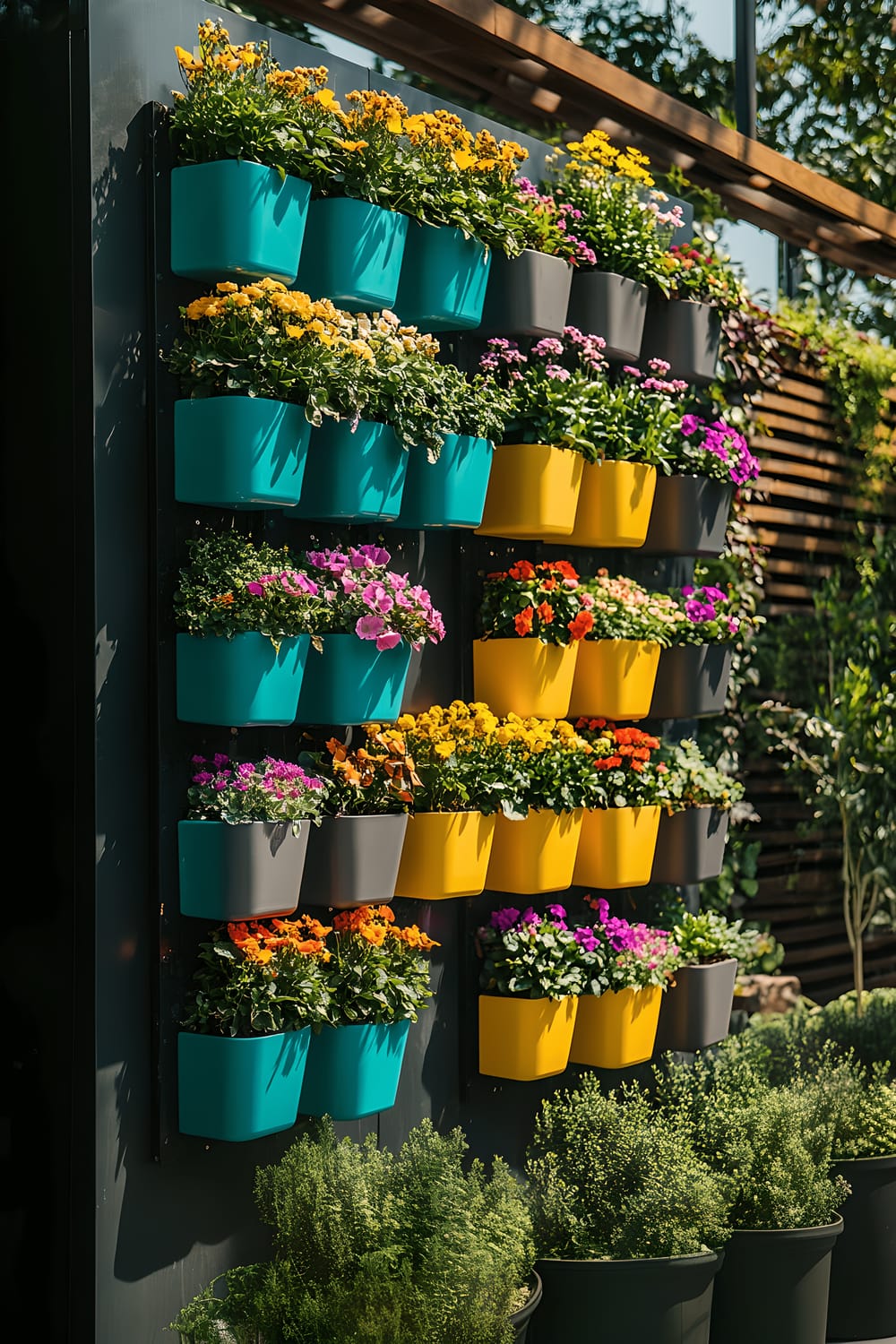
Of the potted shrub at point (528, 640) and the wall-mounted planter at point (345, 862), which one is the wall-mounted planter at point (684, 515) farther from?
the wall-mounted planter at point (345, 862)

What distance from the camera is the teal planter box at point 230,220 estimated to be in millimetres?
2990

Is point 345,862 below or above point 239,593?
below

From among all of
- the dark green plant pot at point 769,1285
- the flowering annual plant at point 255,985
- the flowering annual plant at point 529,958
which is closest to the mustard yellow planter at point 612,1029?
the flowering annual plant at point 529,958

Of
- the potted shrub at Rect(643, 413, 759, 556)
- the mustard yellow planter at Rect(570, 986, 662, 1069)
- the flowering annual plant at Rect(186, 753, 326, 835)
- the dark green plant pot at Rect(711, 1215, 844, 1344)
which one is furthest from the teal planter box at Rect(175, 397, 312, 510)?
the dark green plant pot at Rect(711, 1215, 844, 1344)

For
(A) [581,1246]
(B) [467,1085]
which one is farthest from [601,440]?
(A) [581,1246]

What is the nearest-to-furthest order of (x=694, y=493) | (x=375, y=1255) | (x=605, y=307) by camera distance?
(x=375, y=1255) < (x=605, y=307) < (x=694, y=493)

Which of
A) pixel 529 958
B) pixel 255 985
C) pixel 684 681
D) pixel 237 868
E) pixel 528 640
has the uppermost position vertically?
pixel 528 640

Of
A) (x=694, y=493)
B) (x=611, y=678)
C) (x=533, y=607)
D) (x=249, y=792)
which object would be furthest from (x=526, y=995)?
(x=694, y=493)

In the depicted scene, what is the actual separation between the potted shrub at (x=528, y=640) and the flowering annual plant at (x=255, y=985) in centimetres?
91

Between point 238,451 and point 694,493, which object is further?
point 694,493

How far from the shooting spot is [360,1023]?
3.16m

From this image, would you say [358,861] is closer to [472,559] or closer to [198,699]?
[198,699]

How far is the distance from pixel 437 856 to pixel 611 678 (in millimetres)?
803

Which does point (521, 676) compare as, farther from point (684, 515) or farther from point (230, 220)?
point (230, 220)
